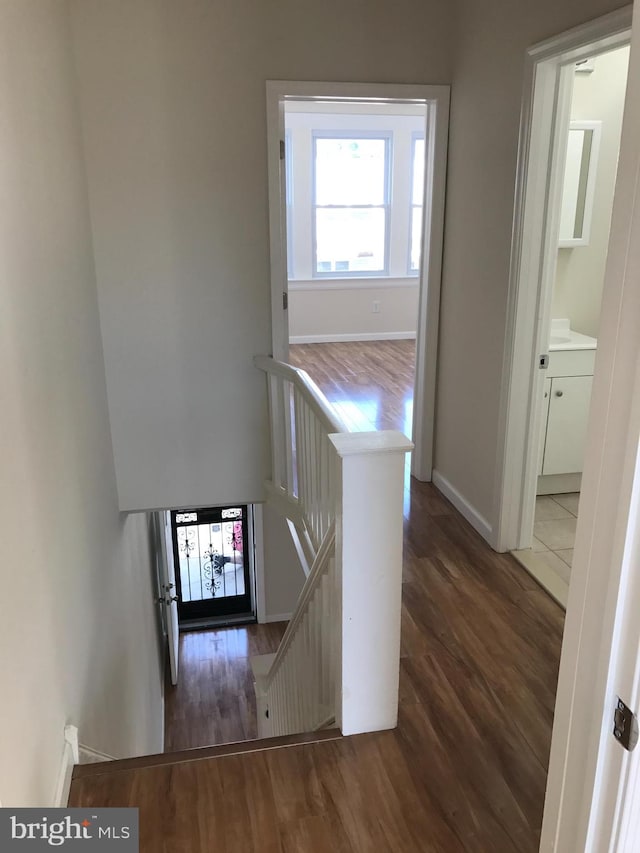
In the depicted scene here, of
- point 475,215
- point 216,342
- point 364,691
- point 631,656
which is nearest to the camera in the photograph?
point 631,656

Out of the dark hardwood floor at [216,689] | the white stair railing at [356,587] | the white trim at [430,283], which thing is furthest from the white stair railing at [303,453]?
the dark hardwood floor at [216,689]

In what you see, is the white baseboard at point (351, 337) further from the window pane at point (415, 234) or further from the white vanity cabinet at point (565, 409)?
the white vanity cabinet at point (565, 409)

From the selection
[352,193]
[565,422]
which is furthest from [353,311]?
[565,422]

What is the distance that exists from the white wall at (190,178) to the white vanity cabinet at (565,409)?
5.36ft

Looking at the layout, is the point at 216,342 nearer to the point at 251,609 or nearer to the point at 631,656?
the point at 631,656

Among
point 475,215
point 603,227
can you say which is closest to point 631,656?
point 475,215

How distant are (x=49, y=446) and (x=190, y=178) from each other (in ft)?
6.68

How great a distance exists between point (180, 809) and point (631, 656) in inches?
59.5

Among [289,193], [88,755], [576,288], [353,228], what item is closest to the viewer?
[88,755]

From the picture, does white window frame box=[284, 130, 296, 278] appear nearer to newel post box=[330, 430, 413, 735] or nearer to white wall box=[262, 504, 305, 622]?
white wall box=[262, 504, 305, 622]

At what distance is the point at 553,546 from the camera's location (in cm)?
352

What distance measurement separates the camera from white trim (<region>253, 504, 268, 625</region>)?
494 cm

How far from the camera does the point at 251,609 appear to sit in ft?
25.2

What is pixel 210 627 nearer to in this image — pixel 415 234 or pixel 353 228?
pixel 353 228
